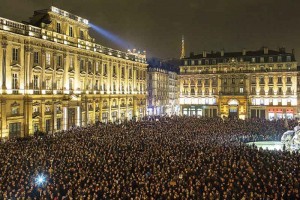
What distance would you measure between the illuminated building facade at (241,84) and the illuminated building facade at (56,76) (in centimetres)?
2468

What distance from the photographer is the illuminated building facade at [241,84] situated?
79188 mm

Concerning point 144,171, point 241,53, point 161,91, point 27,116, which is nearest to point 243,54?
point 241,53

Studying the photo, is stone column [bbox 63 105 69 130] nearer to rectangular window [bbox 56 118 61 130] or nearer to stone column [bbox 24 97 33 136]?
rectangular window [bbox 56 118 61 130]

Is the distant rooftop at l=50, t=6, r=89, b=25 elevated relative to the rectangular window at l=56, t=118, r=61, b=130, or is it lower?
elevated

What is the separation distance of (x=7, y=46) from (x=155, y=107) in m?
54.4

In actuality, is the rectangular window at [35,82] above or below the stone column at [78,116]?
above

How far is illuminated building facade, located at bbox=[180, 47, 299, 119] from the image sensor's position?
7919cm

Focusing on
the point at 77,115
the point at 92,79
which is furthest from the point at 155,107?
the point at 77,115

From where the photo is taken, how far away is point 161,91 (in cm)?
9281

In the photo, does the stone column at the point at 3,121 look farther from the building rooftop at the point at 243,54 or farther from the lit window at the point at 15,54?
the building rooftop at the point at 243,54

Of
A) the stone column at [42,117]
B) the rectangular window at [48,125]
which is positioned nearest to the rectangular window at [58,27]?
the stone column at [42,117]

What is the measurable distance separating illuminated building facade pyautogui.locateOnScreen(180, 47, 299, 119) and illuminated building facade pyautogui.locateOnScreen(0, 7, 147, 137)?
81.0 feet

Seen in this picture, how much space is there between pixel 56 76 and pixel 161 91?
46840 mm

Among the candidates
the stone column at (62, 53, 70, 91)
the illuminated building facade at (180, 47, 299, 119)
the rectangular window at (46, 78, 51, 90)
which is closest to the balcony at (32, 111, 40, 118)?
the rectangular window at (46, 78, 51, 90)
